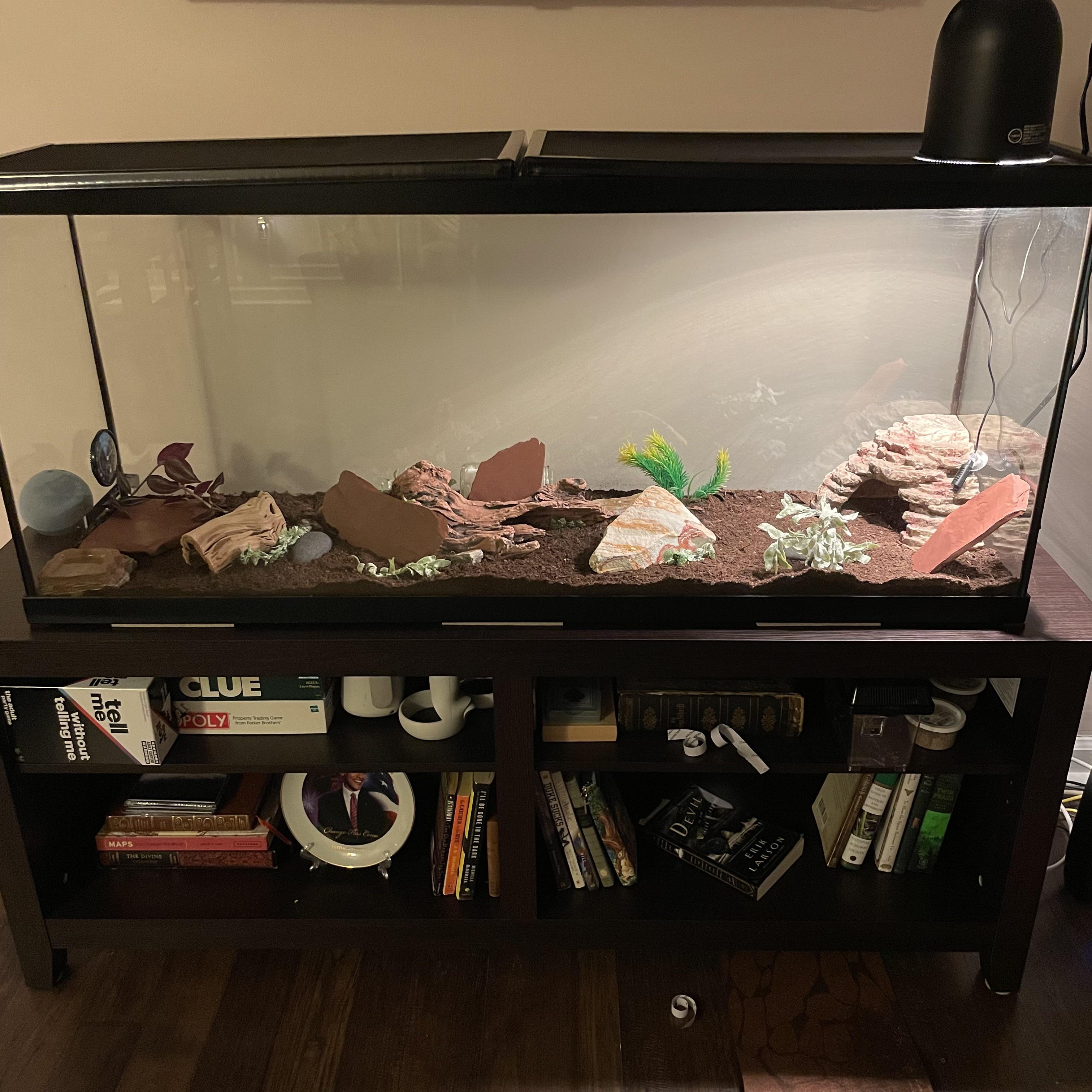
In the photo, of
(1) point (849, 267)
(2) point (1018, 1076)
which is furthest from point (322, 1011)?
(1) point (849, 267)

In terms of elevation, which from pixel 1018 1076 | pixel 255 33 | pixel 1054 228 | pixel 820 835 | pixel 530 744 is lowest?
pixel 1018 1076

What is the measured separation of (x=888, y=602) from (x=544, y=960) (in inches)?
31.4

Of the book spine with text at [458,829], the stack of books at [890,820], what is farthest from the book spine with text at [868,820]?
the book spine with text at [458,829]

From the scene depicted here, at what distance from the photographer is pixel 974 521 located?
1418 millimetres

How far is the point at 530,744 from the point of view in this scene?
1.53m

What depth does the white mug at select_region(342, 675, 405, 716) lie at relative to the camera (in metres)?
1.61

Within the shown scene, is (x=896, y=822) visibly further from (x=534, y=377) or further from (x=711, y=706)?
(x=534, y=377)

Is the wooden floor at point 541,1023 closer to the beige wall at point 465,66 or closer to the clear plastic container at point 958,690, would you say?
the clear plastic container at point 958,690

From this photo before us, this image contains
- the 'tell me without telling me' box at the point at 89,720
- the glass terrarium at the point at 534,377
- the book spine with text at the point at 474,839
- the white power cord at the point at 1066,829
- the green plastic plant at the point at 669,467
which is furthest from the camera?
the white power cord at the point at 1066,829

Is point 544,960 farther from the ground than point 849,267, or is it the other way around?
point 849,267

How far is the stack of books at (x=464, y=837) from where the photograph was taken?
64.2 inches

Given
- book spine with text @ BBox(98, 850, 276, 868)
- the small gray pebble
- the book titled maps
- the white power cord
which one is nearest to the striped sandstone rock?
the book titled maps

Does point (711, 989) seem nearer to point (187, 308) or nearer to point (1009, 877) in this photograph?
point (1009, 877)

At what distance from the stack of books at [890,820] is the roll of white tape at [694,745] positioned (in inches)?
10.2
